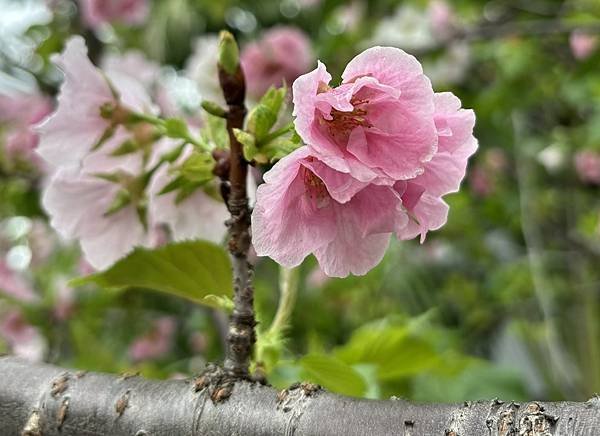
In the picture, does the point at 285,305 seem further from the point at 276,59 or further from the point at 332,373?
the point at 276,59

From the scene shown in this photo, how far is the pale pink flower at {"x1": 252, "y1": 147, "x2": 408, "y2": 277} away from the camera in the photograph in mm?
323

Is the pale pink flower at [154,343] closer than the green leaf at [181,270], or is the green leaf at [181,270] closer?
the green leaf at [181,270]

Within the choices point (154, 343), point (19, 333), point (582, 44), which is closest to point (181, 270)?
point (19, 333)

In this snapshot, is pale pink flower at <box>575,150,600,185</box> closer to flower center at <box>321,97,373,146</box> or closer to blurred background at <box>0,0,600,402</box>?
blurred background at <box>0,0,600,402</box>

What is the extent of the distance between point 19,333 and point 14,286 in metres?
0.13

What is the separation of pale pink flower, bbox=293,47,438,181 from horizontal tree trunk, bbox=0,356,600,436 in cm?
10

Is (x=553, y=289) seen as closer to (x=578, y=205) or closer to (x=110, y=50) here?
(x=578, y=205)

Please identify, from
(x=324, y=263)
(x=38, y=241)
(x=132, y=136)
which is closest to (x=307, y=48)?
(x=38, y=241)

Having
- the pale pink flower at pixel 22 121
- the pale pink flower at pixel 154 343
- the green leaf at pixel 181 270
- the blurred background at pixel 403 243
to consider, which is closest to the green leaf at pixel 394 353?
the blurred background at pixel 403 243

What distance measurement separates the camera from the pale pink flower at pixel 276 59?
131 cm

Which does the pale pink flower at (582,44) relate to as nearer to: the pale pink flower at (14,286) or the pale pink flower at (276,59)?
the pale pink flower at (276,59)

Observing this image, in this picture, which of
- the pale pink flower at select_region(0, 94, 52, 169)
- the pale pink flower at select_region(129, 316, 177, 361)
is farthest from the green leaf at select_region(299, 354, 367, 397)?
the pale pink flower at select_region(129, 316, 177, 361)

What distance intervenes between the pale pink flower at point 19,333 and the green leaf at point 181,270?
835 millimetres

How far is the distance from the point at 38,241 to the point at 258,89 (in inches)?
19.3
